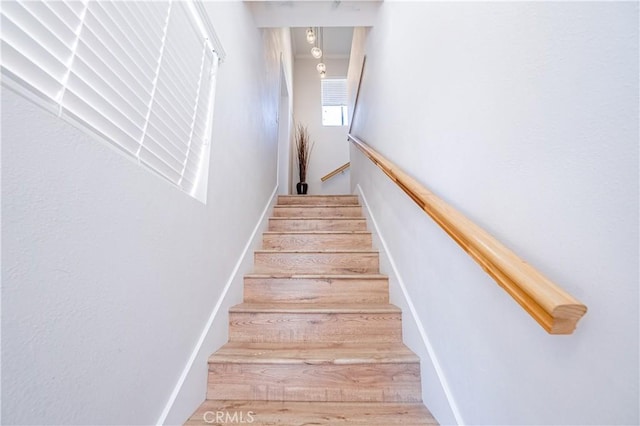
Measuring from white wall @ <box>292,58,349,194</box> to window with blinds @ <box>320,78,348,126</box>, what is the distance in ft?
0.29

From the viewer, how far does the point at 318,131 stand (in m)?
5.38

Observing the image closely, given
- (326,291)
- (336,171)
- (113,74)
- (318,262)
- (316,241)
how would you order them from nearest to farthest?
(113,74) < (326,291) < (318,262) < (316,241) < (336,171)

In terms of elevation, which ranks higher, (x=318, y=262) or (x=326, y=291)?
(x=318, y=262)

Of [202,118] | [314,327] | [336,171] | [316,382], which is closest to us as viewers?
[316,382]

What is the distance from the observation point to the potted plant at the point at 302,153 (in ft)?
16.1

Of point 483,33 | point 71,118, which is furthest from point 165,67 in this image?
point 483,33

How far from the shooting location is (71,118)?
0.61 metres

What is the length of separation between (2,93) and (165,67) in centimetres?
60

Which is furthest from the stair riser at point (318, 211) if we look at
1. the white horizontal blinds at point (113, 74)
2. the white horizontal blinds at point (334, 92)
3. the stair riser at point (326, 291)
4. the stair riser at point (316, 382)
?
the white horizontal blinds at point (334, 92)

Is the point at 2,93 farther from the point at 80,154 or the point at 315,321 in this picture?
the point at 315,321

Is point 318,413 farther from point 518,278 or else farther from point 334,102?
point 334,102

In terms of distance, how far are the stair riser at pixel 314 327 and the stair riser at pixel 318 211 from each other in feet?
4.77

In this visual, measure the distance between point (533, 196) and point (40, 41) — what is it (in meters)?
1.03

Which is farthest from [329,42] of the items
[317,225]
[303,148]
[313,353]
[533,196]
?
[533,196]
